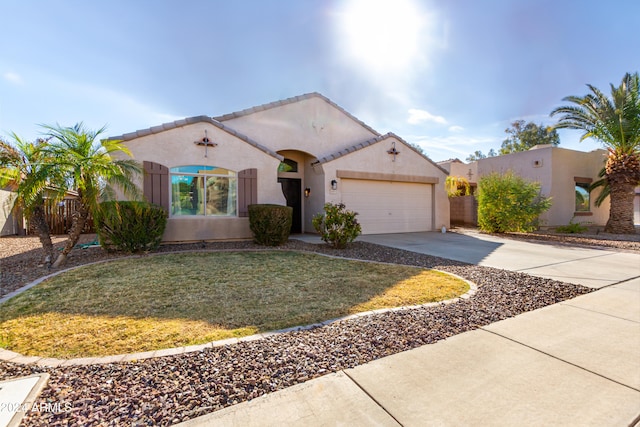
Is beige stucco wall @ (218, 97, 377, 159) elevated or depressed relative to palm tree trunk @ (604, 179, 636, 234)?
elevated

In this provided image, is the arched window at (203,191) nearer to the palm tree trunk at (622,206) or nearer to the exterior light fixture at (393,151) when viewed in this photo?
the exterior light fixture at (393,151)

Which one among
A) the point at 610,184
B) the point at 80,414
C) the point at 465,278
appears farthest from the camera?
the point at 610,184

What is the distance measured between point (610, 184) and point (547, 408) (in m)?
18.2

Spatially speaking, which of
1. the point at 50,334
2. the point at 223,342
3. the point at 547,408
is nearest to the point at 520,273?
the point at 547,408

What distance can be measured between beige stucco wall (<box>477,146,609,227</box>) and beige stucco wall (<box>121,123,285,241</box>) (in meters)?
15.0

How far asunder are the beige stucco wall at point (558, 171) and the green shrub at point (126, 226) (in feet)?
60.2

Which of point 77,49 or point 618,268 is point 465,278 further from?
point 77,49

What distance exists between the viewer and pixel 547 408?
7.19 feet

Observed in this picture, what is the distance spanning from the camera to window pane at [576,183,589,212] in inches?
699

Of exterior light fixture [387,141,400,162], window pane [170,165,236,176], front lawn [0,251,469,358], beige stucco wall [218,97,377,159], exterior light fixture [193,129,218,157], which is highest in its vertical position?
beige stucco wall [218,97,377,159]

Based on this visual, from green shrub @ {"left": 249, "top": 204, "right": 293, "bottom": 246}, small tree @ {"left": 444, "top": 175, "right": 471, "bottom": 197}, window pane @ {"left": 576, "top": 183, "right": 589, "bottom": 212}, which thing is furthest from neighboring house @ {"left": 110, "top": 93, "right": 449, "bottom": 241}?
window pane @ {"left": 576, "top": 183, "right": 589, "bottom": 212}

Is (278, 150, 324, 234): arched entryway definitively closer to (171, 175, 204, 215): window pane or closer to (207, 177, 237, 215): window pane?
(207, 177, 237, 215): window pane

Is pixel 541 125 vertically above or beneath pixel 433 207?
above

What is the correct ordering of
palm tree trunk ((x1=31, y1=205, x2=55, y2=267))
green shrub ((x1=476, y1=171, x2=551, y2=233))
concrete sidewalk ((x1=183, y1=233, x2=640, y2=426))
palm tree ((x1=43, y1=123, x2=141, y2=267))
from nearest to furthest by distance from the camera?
1. concrete sidewalk ((x1=183, y1=233, x2=640, y2=426))
2. palm tree ((x1=43, y1=123, x2=141, y2=267))
3. palm tree trunk ((x1=31, y1=205, x2=55, y2=267))
4. green shrub ((x1=476, y1=171, x2=551, y2=233))
